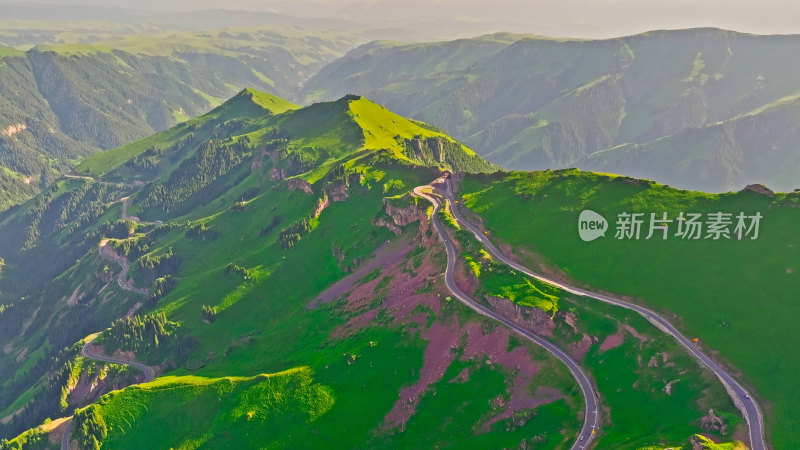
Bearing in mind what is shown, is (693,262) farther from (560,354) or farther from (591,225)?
(560,354)

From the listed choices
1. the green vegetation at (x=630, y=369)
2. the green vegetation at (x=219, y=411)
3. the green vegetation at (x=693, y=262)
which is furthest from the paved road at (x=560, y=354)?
the green vegetation at (x=219, y=411)

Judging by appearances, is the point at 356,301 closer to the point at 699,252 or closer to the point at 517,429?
the point at 517,429

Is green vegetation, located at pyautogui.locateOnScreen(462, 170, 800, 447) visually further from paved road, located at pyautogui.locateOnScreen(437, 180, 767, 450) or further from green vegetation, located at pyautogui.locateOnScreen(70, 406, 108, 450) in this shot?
green vegetation, located at pyautogui.locateOnScreen(70, 406, 108, 450)

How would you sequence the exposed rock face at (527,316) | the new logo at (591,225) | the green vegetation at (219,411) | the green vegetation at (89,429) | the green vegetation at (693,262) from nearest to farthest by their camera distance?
1. the green vegetation at (693,262)
2. the exposed rock face at (527,316)
3. the green vegetation at (219,411)
4. the green vegetation at (89,429)
5. the new logo at (591,225)

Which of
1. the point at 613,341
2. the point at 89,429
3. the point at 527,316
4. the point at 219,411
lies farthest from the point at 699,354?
the point at 89,429

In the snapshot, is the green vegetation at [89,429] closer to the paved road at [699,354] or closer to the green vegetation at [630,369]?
the green vegetation at [630,369]

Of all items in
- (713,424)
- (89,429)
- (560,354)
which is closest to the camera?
(713,424)
